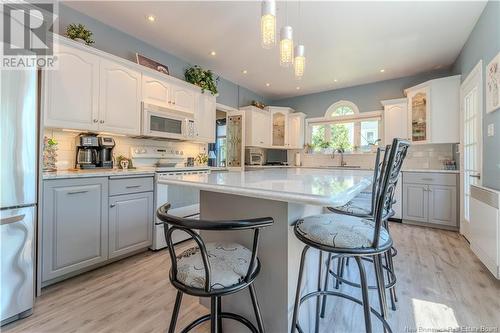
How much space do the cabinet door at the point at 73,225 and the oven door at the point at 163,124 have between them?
0.93 m

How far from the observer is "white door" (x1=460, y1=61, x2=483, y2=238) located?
260 cm

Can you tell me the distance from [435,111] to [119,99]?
4621 mm

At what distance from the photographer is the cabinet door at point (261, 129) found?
4844 millimetres

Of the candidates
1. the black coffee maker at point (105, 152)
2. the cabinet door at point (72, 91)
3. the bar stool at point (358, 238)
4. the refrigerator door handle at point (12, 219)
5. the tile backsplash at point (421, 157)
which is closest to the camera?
the bar stool at point (358, 238)

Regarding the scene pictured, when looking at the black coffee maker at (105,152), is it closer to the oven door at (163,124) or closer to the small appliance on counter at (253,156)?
the oven door at (163,124)

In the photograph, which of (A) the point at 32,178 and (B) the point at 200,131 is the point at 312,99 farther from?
(A) the point at 32,178

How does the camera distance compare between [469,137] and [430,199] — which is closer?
[469,137]

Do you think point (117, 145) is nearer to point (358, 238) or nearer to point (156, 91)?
point (156, 91)

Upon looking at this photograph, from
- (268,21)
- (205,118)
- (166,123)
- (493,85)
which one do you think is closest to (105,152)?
(166,123)

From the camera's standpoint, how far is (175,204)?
9.23 ft

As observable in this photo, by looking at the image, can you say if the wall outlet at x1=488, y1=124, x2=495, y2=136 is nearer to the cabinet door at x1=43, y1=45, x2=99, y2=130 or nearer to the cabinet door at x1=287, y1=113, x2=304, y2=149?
the cabinet door at x1=287, y1=113, x2=304, y2=149

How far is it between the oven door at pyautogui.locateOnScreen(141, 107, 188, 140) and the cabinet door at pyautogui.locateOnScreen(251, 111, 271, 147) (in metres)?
1.82

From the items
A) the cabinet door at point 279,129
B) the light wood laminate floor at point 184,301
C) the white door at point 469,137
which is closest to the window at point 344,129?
the cabinet door at point 279,129

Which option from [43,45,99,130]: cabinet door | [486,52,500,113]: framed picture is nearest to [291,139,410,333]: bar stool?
[486,52,500,113]: framed picture
